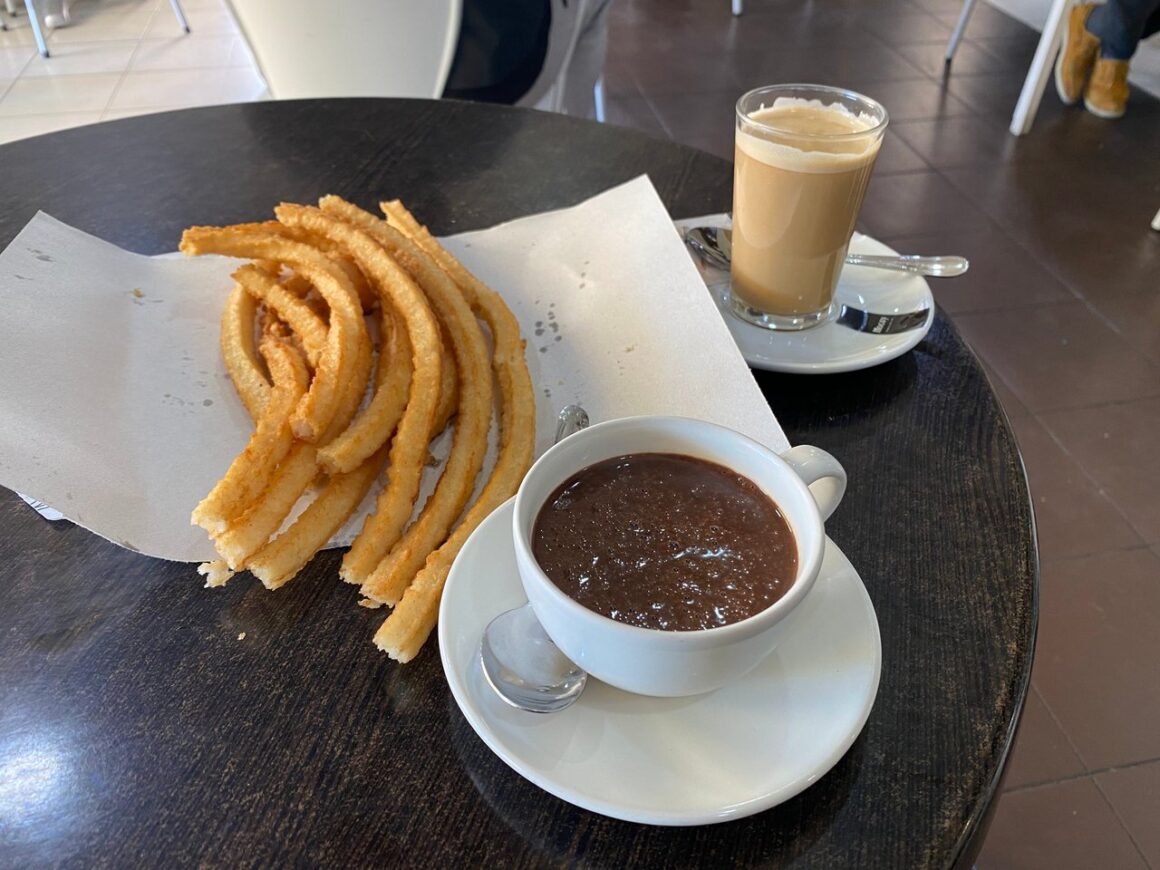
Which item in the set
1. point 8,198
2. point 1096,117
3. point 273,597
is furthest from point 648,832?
point 1096,117

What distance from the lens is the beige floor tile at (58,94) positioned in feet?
11.7

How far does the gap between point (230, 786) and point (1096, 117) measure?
3762 mm

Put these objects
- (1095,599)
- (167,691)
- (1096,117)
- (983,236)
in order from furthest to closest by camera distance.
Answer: (1096,117) < (983,236) < (1095,599) < (167,691)

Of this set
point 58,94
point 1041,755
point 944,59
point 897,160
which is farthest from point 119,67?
point 1041,755

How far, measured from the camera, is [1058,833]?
1356 millimetres

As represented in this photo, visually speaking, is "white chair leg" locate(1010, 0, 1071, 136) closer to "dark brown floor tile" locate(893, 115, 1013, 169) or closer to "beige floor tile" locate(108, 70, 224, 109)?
"dark brown floor tile" locate(893, 115, 1013, 169)

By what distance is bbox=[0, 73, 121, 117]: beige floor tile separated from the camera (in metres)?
3.56

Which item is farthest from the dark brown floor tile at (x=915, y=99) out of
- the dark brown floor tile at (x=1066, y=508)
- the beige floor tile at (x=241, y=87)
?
the beige floor tile at (x=241, y=87)

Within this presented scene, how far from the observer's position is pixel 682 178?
124 cm

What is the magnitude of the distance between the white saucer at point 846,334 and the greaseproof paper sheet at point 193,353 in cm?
7

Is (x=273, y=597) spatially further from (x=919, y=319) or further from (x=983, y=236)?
(x=983, y=236)

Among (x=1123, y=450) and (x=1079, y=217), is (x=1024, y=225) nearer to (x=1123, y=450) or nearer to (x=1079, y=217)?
(x=1079, y=217)

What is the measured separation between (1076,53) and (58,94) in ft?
13.4

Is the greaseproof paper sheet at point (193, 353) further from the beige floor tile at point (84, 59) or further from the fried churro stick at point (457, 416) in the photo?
the beige floor tile at point (84, 59)
